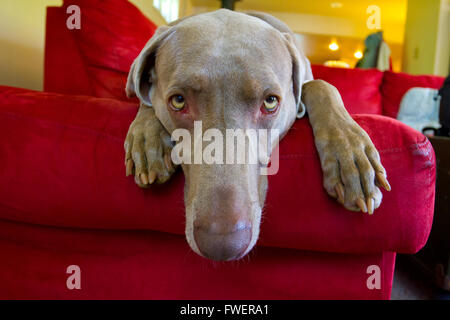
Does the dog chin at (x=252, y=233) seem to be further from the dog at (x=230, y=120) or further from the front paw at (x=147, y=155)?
the front paw at (x=147, y=155)

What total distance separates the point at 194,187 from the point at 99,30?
1.09m

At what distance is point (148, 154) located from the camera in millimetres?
977

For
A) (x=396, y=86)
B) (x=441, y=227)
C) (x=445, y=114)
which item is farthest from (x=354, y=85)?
(x=441, y=227)

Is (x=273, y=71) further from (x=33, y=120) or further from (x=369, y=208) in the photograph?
(x=33, y=120)

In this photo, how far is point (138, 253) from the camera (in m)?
1.16

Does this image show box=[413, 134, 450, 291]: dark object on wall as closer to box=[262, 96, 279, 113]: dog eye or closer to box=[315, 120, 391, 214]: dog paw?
box=[315, 120, 391, 214]: dog paw

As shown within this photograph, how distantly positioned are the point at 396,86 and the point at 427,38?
9.97 feet

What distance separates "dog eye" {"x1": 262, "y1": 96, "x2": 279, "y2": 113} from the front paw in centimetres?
30

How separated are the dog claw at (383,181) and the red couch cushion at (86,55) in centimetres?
121

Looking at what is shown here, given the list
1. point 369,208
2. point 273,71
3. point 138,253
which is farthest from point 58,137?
point 369,208

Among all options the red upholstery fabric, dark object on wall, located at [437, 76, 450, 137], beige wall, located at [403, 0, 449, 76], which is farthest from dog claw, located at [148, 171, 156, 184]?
beige wall, located at [403, 0, 449, 76]

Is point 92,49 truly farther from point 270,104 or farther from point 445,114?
point 445,114
